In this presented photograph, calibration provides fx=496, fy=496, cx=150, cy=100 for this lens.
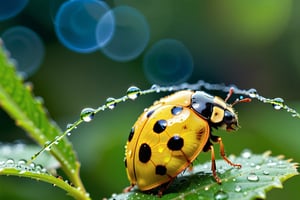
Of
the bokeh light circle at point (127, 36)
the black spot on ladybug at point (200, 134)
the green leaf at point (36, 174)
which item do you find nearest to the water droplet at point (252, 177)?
the black spot on ladybug at point (200, 134)

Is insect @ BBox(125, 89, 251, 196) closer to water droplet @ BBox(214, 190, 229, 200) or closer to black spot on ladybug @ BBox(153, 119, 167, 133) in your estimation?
black spot on ladybug @ BBox(153, 119, 167, 133)

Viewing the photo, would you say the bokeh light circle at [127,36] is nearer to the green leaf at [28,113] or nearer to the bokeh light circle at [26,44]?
the bokeh light circle at [26,44]

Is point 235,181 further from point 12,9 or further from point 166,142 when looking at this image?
point 12,9

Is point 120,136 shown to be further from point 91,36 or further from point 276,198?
point 91,36

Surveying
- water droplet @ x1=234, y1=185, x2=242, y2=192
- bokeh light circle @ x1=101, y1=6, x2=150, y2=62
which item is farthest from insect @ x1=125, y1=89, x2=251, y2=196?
bokeh light circle @ x1=101, y1=6, x2=150, y2=62

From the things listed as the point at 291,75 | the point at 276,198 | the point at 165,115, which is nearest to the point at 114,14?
the point at 291,75

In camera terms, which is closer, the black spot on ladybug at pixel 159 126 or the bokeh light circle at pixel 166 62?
the black spot on ladybug at pixel 159 126

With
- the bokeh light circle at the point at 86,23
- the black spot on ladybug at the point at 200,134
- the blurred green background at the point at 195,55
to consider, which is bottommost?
the black spot on ladybug at the point at 200,134
